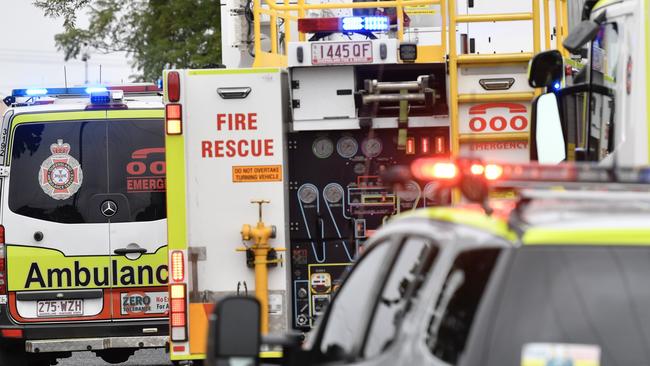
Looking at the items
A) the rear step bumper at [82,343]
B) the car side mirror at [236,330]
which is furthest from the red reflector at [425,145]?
the car side mirror at [236,330]

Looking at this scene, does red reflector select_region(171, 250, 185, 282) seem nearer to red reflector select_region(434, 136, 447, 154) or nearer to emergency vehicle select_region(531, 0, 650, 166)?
red reflector select_region(434, 136, 447, 154)

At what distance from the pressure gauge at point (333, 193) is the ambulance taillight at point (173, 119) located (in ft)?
3.61

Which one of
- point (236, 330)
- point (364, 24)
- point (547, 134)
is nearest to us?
point (236, 330)

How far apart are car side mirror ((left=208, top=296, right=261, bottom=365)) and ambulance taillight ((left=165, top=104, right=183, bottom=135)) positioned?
5.07 metres

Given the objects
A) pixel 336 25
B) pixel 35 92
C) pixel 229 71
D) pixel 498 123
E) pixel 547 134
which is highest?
pixel 336 25

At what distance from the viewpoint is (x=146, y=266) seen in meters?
11.8

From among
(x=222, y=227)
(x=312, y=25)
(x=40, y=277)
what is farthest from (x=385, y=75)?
(x=40, y=277)

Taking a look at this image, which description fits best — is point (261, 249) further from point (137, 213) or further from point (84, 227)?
point (84, 227)

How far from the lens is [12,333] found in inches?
466

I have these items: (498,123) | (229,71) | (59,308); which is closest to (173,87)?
(229,71)

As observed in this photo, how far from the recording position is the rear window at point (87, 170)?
1188 cm

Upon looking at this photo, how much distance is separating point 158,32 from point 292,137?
16.9 metres

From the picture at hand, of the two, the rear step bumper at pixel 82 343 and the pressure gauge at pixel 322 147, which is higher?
the pressure gauge at pixel 322 147

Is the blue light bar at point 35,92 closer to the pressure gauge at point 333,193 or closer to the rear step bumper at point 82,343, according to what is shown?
the rear step bumper at point 82,343
